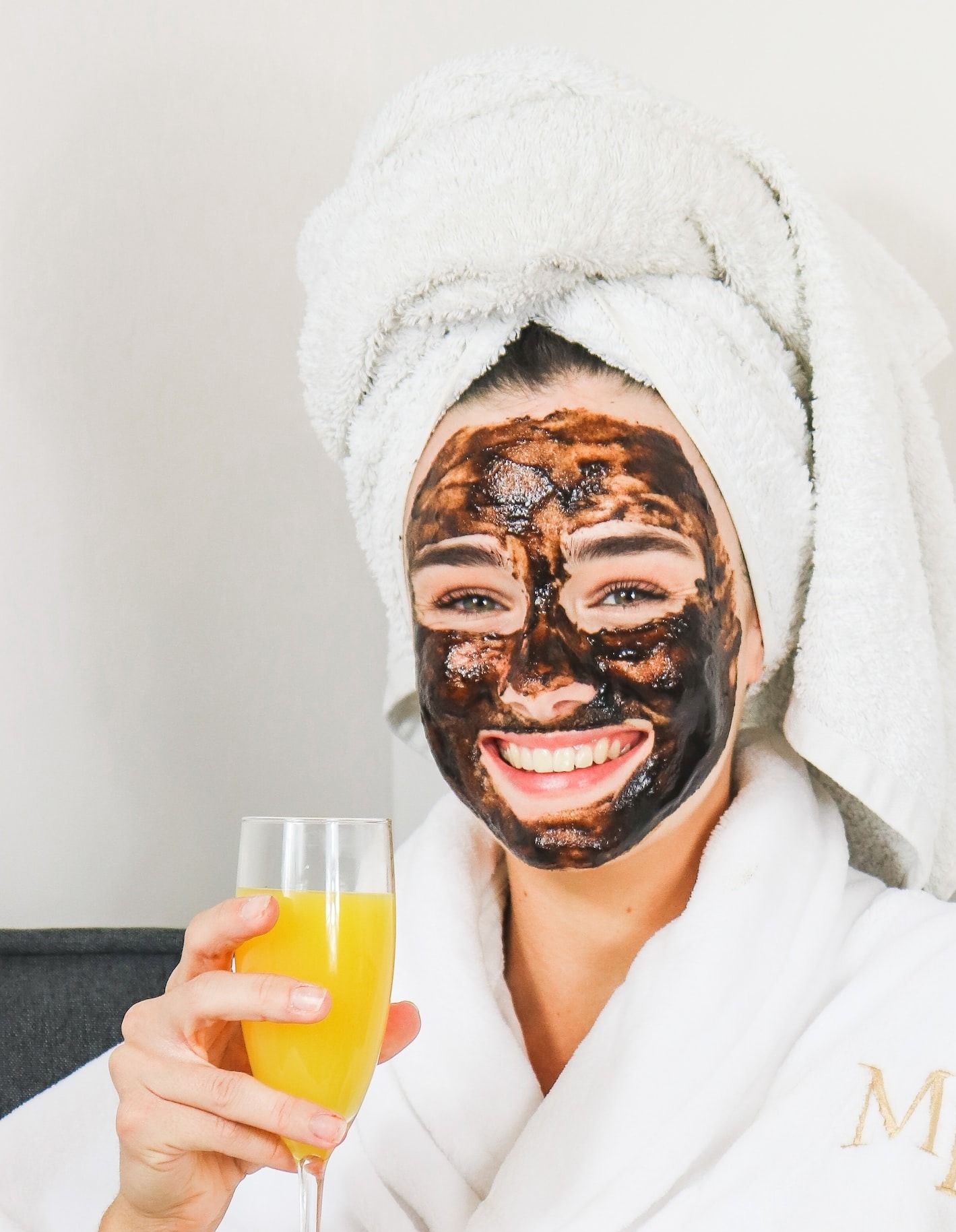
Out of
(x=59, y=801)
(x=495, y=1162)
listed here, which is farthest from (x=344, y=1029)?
(x=59, y=801)

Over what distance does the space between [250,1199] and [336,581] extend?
0.90 m

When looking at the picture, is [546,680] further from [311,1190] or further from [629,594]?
[311,1190]

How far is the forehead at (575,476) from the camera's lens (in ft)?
3.40

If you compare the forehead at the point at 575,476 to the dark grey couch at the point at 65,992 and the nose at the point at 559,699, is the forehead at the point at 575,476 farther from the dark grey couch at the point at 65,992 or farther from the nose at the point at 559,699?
the dark grey couch at the point at 65,992

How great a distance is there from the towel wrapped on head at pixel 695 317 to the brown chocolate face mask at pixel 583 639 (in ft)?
0.20

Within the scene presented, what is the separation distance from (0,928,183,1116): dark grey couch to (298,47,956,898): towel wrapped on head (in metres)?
0.52

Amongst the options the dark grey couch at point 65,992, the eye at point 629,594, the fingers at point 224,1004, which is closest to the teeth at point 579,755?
the eye at point 629,594

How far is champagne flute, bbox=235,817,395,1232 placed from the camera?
0.75 m

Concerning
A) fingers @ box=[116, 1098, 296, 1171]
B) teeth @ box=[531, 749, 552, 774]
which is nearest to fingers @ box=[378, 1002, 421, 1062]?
fingers @ box=[116, 1098, 296, 1171]

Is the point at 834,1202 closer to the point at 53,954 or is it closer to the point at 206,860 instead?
the point at 53,954

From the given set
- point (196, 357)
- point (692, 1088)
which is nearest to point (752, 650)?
point (692, 1088)

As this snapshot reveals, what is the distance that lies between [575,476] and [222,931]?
475 mm

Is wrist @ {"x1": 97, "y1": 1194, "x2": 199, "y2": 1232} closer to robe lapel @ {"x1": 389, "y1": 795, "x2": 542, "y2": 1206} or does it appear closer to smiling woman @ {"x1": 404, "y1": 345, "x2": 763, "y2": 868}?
robe lapel @ {"x1": 389, "y1": 795, "x2": 542, "y2": 1206}

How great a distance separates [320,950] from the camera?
29.3 inches
